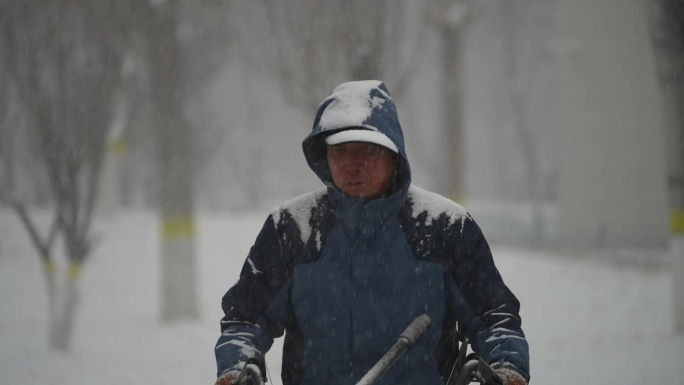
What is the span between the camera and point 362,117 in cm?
243

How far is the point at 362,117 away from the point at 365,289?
49cm

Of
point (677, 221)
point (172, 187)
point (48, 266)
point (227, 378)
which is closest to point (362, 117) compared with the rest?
point (227, 378)

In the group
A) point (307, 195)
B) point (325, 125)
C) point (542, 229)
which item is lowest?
point (542, 229)

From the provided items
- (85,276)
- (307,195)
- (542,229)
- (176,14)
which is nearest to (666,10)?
(176,14)

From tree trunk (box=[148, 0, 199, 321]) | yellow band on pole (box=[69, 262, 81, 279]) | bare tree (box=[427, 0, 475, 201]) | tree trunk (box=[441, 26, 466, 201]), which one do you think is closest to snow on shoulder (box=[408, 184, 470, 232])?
yellow band on pole (box=[69, 262, 81, 279])

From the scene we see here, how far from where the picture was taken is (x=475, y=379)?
87.3 inches

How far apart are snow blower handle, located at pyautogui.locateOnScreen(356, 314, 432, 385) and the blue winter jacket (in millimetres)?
169

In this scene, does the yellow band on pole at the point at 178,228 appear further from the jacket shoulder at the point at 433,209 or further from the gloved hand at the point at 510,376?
the gloved hand at the point at 510,376

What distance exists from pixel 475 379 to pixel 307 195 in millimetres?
750

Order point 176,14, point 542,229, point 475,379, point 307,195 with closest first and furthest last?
point 475,379 < point 307,195 < point 176,14 < point 542,229

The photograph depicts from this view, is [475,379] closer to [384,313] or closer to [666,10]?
[384,313]

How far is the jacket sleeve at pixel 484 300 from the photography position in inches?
91.4

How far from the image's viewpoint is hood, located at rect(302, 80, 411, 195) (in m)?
2.44

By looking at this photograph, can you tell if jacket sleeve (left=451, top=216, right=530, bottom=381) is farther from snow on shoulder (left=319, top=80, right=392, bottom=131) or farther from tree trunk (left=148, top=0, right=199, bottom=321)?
tree trunk (left=148, top=0, right=199, bottom=321)
